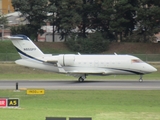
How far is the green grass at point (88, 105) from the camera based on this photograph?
2869 centimetres

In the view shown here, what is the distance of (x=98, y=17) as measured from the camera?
86250 mm

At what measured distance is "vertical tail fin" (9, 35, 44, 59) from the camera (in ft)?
187

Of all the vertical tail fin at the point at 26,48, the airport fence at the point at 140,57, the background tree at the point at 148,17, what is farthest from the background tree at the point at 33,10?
the vertical tail fin at the point at 26,48

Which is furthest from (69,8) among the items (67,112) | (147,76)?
(67,112)

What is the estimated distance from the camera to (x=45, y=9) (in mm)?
85688

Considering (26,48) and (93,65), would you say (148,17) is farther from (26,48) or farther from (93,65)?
(26,48)

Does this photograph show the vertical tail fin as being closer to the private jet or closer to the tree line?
the private jet

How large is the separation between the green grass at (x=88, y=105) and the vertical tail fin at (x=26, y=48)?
13.4 metres

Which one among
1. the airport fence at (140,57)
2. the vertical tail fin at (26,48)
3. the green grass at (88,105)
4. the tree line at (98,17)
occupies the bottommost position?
the airport fence at (140,57)

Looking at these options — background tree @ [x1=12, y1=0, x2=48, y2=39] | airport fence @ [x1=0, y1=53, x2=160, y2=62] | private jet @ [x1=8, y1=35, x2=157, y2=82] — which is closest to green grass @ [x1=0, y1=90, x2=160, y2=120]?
private jet @ [x1=8, y1=35, x2=157, y2=82]

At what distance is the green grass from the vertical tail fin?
13.4 m

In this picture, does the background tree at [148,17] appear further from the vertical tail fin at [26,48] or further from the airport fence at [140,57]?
the vertical tail fin at [26,48]

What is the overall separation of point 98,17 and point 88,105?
51.6 m

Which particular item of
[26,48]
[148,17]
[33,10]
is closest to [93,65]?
[26,48]
